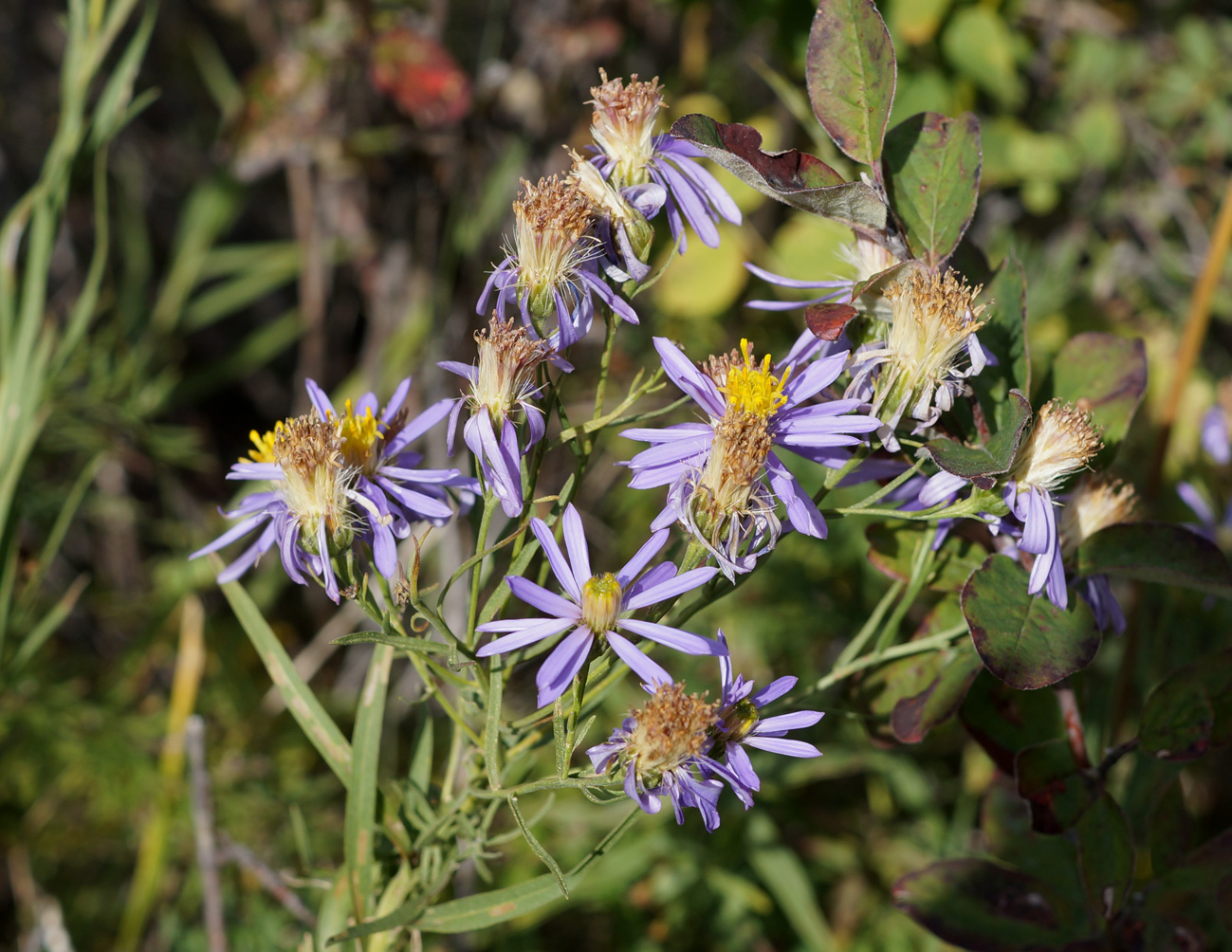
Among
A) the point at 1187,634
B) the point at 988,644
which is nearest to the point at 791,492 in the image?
the point at 988,644

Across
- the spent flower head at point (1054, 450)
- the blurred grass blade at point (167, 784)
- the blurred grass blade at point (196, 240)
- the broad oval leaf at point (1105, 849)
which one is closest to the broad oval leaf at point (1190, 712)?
the broad oval leaf at point (1105, 849)

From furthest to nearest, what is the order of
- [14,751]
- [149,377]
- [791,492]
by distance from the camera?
[149,377] → [14,751] → [791,492]

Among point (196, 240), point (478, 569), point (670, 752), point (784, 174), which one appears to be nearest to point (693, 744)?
point (670, 752)

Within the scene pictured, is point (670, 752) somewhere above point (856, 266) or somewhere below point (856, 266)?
below

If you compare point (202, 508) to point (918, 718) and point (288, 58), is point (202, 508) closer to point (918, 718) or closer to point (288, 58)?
point (288, 58)

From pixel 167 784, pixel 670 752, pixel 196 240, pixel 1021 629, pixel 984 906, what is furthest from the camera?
pixel 196 240

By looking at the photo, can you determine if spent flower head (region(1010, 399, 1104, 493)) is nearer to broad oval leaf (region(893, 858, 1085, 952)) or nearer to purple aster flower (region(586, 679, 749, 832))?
purple aster flower (region(586, 679, 749, 832))

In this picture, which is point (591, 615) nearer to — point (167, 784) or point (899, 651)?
point (899, 651)

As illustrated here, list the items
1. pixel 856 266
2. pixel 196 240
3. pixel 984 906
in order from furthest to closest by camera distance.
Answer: pixel 196 240 → pixel 984 906 → pixel 856 266
